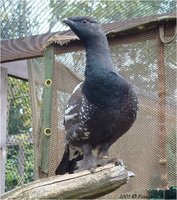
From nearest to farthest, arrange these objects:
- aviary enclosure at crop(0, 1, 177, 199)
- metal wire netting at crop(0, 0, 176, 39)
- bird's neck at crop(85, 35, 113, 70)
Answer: bird's neck at crop(85, 35, 113, 70)
aviary enclosure at crop(0, 1, 177, 199)
metal wire netting at crop(0, 0, 176, 39)

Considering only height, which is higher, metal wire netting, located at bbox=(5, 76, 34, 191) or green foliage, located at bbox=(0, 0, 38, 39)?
green foliage, located at bbox=(0, 0, 38, 39)

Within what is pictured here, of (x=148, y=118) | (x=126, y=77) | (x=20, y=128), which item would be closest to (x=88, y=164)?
(x=148, y=118)

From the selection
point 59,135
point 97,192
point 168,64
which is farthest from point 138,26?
point 97,192

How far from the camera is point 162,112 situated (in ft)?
7.37

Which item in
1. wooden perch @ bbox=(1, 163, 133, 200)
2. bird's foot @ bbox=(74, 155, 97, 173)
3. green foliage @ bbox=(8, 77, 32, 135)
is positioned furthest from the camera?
green foliage @ bbox=(8, 77, 32, 135)

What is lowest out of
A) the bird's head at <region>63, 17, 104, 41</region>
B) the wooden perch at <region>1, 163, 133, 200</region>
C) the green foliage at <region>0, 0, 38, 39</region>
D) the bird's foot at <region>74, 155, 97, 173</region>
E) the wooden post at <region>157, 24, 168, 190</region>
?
the wooden perch at <region>1, 163, 133, 200</region>

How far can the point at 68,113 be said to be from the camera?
2.21 metres

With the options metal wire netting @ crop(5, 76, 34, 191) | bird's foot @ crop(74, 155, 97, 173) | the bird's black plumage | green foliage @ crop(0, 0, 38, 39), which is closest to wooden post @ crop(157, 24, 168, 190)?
the bird's black plumage

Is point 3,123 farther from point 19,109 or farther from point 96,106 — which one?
point 96,106

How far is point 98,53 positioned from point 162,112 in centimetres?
39

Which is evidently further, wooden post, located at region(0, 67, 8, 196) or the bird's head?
wooden post, located at region(0, 67, 8, 196)

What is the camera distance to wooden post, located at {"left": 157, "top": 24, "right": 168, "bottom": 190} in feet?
7.27

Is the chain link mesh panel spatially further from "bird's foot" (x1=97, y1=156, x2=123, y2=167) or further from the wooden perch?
the wooden perch

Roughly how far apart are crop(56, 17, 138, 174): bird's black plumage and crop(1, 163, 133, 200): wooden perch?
155mm
